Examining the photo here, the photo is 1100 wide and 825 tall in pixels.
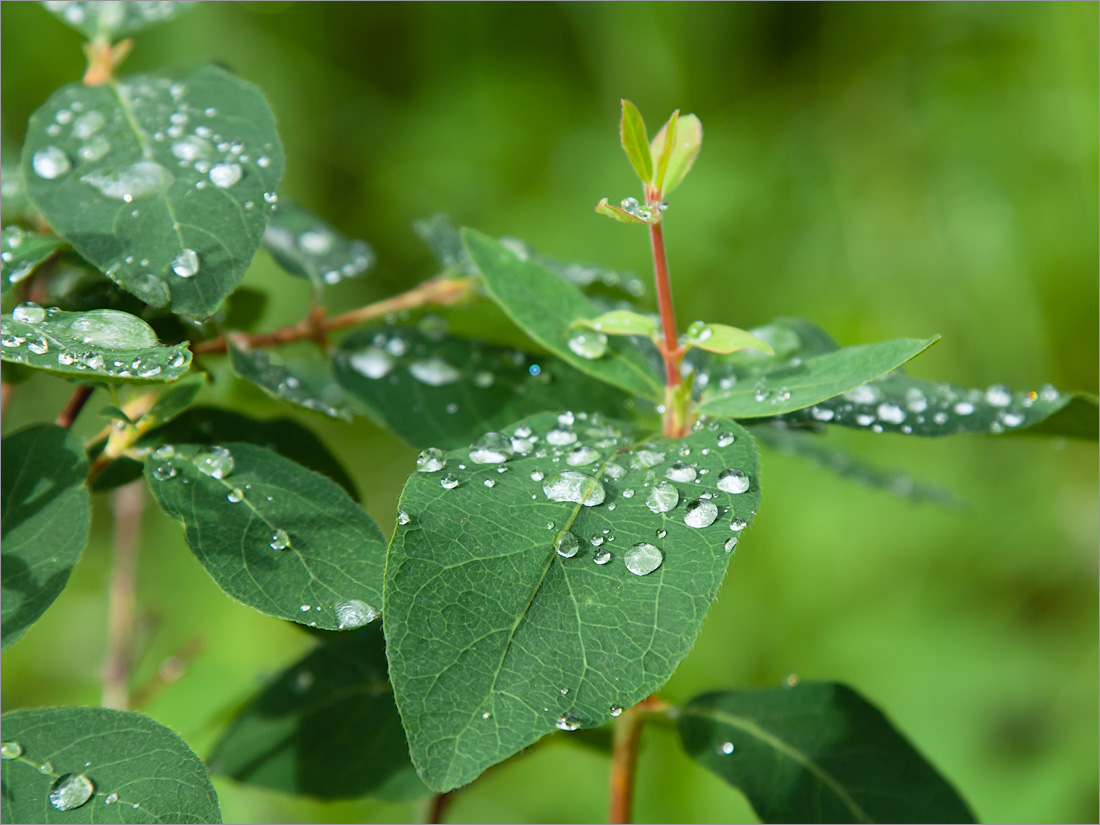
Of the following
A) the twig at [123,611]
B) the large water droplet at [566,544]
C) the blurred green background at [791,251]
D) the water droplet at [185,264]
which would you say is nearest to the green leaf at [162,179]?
the water droplet at [185,264]

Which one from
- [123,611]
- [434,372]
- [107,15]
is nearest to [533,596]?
[434,372]

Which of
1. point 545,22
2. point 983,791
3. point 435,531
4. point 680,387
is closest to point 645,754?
point 983,791

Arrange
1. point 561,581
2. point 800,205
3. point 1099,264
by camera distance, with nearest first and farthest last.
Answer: point 561,581 → point 1099,264 → point 800,205

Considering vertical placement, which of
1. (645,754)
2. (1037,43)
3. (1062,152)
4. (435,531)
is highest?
(435,531)

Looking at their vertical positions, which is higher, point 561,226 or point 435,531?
point 435,531

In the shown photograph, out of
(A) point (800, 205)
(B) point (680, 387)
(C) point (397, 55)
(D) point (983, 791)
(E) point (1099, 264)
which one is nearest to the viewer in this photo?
(B) point (680, 387)

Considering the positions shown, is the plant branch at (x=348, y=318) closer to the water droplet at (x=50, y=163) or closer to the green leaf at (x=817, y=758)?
the water droplet at (x=50, y=163)

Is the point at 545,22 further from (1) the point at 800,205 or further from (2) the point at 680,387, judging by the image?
(2) the point at 680,387
